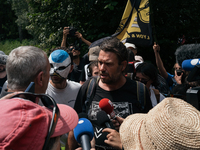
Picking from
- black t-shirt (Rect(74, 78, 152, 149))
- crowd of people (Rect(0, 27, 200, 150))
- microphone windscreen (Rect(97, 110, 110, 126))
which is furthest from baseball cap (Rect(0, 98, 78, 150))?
black t-shirt (Rect(74, 78, 152, 149))

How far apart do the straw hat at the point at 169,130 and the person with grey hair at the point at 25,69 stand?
0.78 metres

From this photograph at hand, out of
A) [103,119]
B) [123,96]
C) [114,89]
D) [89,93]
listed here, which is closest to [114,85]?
[114,89]

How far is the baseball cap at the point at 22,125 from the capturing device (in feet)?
3.32

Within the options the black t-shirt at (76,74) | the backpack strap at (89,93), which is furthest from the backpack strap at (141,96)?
the black t-shirt at (76,74)

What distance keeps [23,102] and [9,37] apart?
51.6m

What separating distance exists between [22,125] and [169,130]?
0.72m

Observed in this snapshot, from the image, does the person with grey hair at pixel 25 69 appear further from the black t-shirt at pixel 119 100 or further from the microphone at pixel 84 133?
the black t-shirt at pixel 119 100

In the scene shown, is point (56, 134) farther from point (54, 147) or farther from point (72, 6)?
point (72, 6)

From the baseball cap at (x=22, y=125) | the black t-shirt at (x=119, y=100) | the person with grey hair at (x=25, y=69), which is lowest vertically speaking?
the black t-shirt at (x=119, y=100)

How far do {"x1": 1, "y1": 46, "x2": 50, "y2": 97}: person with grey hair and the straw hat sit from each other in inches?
30.9

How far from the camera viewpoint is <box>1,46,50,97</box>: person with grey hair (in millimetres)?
1536

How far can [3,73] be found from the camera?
3.90 meters

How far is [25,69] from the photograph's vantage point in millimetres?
1548

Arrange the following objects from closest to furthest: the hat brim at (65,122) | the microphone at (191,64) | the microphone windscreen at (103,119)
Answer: the hat brim at (65,122) → the microphone at (191,64) → the microphone windscreen at (103,119)
